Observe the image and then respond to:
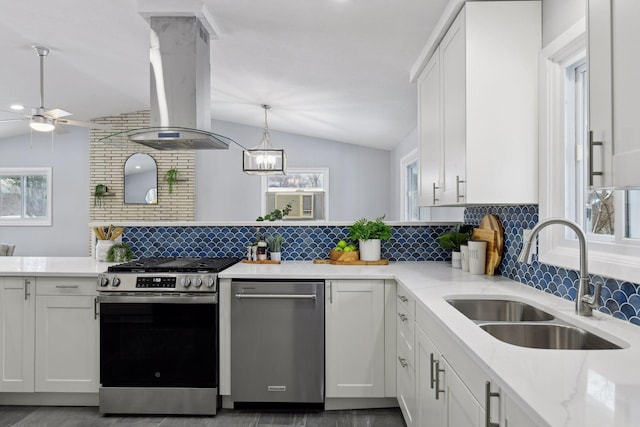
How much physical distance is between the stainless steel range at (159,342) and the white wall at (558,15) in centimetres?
218

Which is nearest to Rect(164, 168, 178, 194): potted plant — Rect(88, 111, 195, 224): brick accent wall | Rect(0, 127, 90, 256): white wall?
Rect(88, 111, 195, 224): brick accent wall

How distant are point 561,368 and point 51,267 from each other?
3.03 m

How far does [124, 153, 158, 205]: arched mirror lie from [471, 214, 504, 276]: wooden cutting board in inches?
225

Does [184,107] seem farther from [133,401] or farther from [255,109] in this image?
[255,109]

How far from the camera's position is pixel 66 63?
184 inches

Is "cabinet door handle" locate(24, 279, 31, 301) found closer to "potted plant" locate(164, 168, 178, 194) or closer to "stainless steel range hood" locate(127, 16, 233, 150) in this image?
"stainless steel range hood" locate(127, 16, 233, 150)

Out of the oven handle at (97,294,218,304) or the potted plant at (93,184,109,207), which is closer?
the oven handle at (97,294,218,304)

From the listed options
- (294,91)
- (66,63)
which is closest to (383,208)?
(294,91)

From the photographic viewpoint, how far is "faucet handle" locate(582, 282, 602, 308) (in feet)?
5.03

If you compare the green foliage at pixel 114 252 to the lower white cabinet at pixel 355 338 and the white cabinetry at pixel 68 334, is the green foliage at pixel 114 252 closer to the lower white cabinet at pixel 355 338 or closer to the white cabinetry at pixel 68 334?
Result: the white cabinetry at pixel 68 334

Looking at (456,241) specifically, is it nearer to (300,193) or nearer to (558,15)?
(558,15)

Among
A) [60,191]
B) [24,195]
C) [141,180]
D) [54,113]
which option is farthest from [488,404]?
[24,195]

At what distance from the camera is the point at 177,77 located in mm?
2885

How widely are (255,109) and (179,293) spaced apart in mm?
4055
